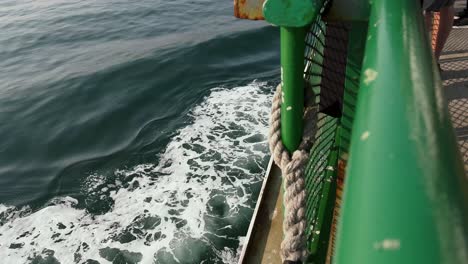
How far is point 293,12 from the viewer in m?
0.93

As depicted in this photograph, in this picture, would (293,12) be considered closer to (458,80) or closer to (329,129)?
(329,129)

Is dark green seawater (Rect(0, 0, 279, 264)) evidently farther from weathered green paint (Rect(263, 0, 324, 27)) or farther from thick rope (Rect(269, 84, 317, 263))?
weathered green paint (Rect(263, 0, 324, 27))

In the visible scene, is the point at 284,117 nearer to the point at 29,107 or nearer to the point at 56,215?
the point at 56,215

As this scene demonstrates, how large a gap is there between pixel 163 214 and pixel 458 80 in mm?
4149

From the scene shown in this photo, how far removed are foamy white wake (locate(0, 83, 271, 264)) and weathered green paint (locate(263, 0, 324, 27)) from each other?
402 centimetres

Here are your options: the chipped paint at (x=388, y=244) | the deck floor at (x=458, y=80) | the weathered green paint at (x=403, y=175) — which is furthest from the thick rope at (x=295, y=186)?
the deck floor at (x=458, y=80)

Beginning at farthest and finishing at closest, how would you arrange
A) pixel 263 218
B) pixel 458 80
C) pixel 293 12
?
1. pixel 458 80
2. pixel 263 218
3. pixel 293 12

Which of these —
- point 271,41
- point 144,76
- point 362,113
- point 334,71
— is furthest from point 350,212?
point 271,41

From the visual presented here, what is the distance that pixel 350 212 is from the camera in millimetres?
441

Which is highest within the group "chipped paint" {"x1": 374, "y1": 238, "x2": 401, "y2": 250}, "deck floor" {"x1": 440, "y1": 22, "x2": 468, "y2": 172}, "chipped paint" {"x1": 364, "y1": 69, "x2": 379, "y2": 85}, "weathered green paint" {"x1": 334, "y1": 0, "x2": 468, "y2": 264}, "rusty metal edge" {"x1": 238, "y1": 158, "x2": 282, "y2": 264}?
"chipped paint" {"x1": 364, "y1": 69, "x2": 379, "y2": 85}

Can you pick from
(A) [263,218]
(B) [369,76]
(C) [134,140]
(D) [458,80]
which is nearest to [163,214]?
(C) [134,140]

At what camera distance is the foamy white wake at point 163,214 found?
469 centimetres

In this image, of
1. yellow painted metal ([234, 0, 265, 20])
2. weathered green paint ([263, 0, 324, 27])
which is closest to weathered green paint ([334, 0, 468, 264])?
weathered green paint ([263, 0, 324, 27])

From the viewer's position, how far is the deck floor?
268cm
